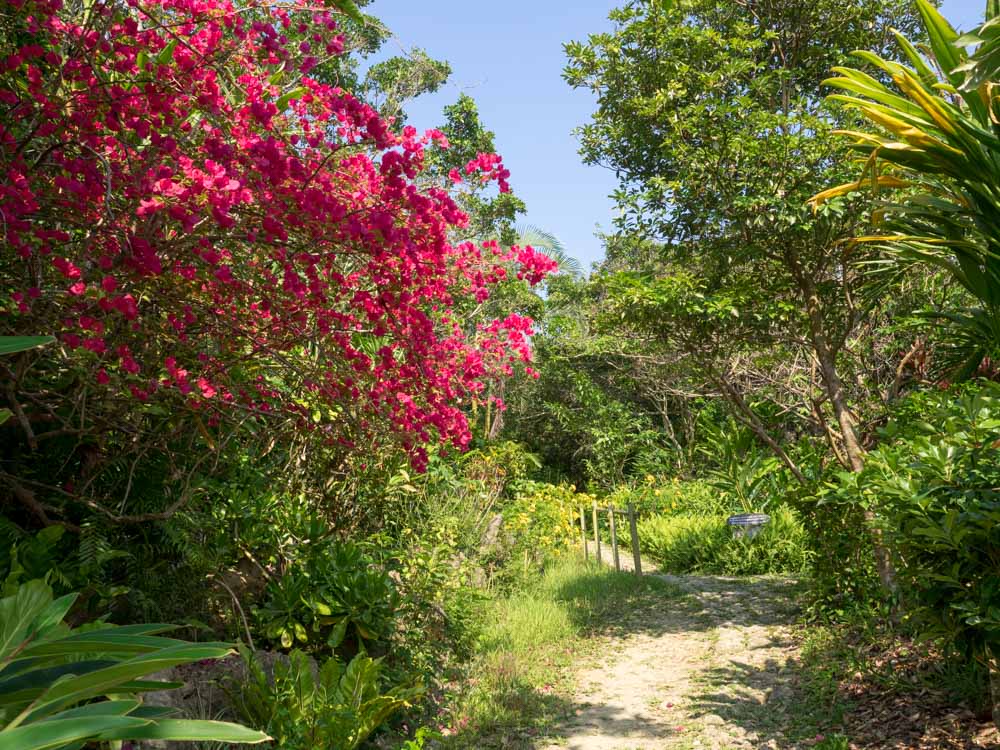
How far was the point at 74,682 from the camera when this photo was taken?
1497 millimetres

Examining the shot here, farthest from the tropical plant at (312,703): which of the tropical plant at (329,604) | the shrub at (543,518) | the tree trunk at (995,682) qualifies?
the shrub at (543,518)

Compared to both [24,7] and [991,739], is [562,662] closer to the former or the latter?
[991,739]

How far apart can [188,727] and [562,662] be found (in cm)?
444

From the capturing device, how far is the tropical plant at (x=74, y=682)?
1.29 m

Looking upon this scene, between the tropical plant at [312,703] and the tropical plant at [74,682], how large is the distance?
5.07ft

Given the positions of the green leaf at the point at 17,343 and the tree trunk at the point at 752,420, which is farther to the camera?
the tree trunk at the point at 752,420

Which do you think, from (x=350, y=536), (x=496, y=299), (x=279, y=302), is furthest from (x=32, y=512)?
(x=496, y=299)

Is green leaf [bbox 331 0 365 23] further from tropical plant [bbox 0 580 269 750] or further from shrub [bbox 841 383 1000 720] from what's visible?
shrub [bbox 841 383 1000 720]

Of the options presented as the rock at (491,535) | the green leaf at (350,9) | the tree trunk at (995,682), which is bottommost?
the tree trunk at (995,682)

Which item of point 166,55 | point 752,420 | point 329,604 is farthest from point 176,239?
point 752,420

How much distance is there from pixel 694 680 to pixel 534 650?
3.93 ft

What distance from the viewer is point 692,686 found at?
16.2 feet

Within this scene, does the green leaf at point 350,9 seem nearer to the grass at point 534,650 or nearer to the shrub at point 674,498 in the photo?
the grass at point 534,650

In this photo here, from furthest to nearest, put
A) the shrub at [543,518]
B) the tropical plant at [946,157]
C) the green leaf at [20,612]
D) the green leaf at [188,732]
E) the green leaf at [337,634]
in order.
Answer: the shrub at [543,518]
the green leaf at [337,634]
the tropical plant at [946,157]
the green leaf at [20,612]
the green leaf at [188,732]
